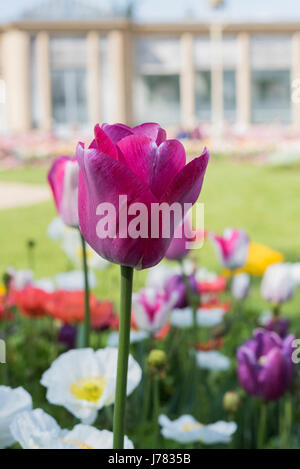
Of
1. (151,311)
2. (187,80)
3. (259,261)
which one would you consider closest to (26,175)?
(259,261)

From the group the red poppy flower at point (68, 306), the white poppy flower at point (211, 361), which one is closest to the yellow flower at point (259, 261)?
the white poppy flower at point (211, 361)

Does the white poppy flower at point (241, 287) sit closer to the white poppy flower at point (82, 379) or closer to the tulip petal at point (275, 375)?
the tulip petal at point (275, 375)

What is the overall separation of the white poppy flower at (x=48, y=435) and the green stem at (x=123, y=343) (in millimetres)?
52

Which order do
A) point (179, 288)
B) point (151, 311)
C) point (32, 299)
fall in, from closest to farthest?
point (151, 311), point (179, 288), point (32, 299)

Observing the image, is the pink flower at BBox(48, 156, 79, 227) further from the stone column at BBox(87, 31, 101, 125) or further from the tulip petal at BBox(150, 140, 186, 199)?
the stone column at BBox(87, 31, 101, 125)

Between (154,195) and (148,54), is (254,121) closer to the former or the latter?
(148,54)

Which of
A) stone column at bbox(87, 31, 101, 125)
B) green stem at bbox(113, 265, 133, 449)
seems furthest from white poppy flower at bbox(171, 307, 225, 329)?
stone column at bbox(87, 31, 101, 125)

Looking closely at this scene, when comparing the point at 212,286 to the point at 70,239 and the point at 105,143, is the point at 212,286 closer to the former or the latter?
the point at 70,239

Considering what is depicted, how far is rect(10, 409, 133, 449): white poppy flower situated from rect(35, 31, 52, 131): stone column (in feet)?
48.7

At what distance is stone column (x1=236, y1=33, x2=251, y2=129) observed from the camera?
1577 cm

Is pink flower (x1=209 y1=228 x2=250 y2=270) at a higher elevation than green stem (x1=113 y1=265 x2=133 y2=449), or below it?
below

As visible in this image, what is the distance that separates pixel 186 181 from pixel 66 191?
0.27m

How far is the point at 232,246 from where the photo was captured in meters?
0.95

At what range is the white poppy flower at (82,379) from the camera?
0.49 metres
